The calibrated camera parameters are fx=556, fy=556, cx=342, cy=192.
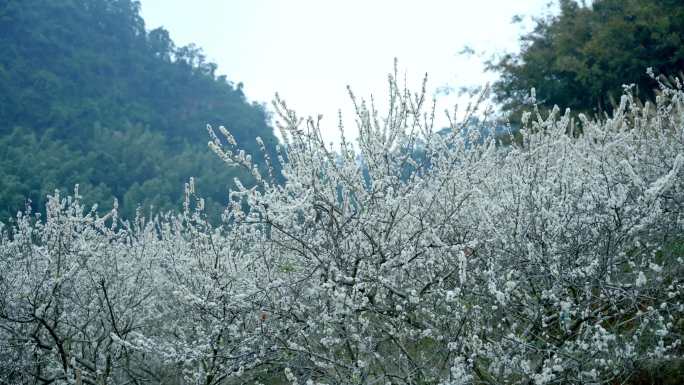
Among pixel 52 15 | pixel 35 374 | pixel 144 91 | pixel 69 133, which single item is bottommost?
pixel 35 374

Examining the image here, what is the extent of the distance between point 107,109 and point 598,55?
45710 millimetres

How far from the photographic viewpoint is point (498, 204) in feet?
12.8

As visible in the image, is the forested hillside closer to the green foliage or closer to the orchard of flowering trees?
the green foliage

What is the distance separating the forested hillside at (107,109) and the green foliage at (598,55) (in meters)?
16.8

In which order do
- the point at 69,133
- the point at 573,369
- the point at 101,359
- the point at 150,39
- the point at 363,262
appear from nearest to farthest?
the point at 573,369 → the point at 363,262 → the point at 101,359 → the point at 69,133 → the point at 150,39

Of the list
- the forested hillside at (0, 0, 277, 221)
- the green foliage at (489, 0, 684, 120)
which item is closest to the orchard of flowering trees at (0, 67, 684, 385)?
the green foliage at (489, 0, 684, 120)

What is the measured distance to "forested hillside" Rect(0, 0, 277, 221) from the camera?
3481cm

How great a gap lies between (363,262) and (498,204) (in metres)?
1.06

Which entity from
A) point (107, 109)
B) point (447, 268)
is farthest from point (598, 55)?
point (107, 109)

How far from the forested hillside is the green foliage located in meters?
16.8

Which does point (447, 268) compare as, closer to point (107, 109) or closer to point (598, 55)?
point (598, 55)

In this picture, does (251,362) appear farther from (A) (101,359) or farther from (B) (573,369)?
(A) (101,359)

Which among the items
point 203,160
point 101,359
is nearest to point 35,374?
point 101,359

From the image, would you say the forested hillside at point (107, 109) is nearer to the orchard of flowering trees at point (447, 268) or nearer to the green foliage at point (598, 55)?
the green foliage at point (598, 55)
